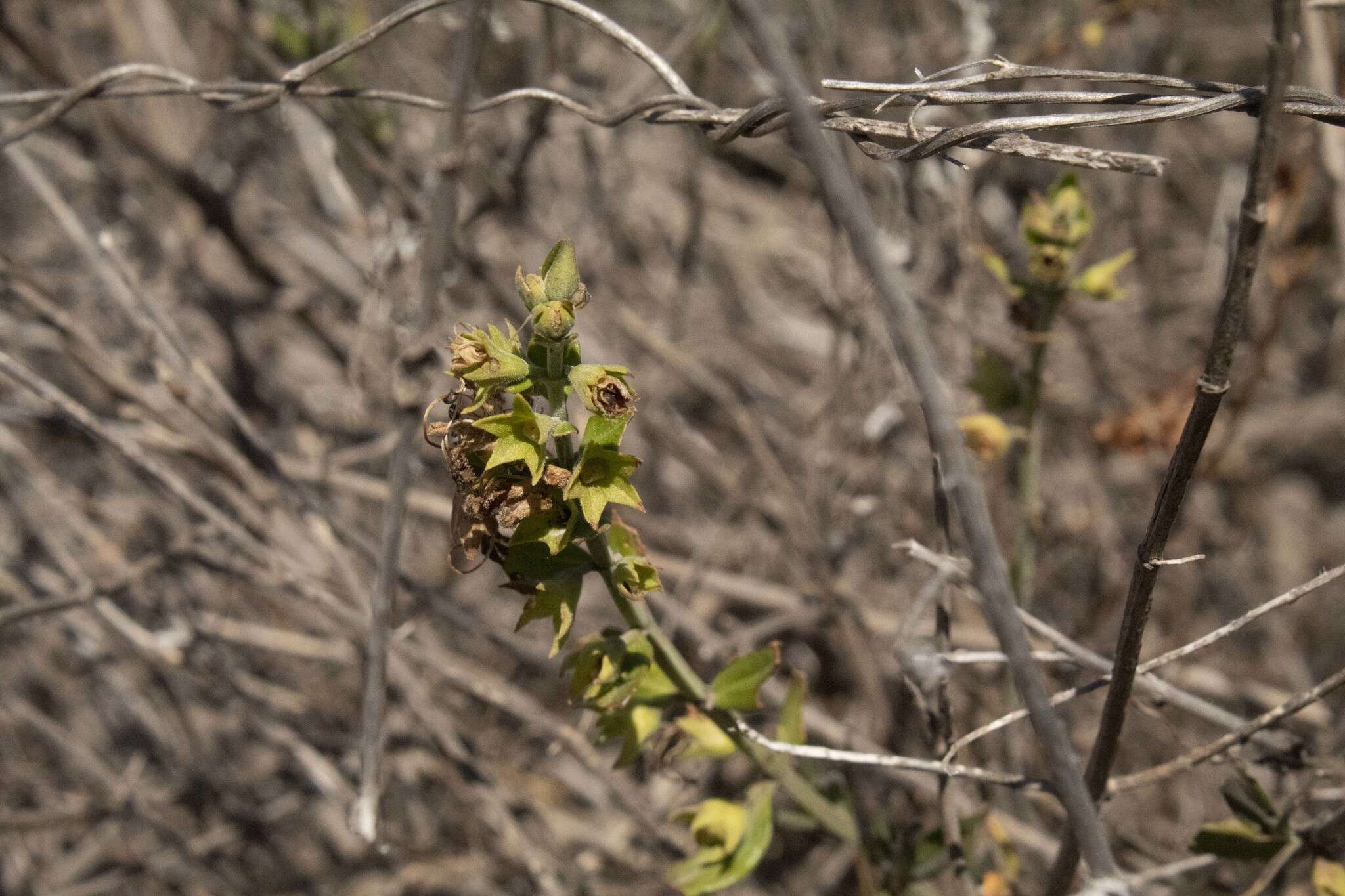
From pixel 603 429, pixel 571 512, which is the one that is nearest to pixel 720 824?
pixel 571 512

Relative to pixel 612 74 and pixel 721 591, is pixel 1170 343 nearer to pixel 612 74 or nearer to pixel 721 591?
pixel 721 591

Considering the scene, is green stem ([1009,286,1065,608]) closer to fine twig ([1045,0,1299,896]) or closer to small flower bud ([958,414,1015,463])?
small flower bud ([958,414,1015,463])

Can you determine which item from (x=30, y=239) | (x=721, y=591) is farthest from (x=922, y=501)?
(x=30, y=239)

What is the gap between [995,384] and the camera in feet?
7.11

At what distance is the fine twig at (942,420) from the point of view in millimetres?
837

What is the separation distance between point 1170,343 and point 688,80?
2.06 metres

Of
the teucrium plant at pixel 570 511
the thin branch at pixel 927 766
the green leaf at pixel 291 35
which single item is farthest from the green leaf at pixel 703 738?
the green leaf at pixel 291 35

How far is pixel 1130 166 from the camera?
3.84 feet

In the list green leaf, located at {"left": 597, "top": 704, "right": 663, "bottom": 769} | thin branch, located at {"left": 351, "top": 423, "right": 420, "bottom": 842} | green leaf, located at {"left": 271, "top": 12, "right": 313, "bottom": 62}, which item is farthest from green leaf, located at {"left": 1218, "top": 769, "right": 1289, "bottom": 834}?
green leaf, located at {"left": 271, "top": 12, "right": 313, "bottom": 62}

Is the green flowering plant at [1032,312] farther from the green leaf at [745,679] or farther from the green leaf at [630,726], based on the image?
the green leaf at [630,726]

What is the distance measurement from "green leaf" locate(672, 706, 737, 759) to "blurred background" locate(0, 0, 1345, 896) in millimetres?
458

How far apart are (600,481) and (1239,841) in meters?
1.11

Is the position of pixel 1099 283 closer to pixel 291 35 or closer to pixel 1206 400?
pixel 1206 400

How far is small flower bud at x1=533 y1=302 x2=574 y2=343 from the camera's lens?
1189 mm
